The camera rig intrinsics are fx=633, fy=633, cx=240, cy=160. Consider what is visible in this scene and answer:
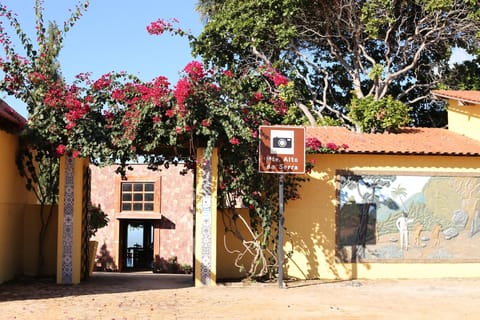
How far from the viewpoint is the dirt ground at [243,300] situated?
9078mm

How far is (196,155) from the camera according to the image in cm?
1274

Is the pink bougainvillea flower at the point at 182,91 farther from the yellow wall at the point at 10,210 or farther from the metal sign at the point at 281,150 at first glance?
the yellow wall at the point at 10,210

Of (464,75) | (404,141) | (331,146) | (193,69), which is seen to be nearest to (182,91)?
(193,69)

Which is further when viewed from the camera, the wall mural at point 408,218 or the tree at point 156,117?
the wall mural at point 408,218

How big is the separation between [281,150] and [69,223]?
4.43m

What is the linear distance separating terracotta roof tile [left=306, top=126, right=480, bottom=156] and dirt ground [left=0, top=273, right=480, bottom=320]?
2.84 m

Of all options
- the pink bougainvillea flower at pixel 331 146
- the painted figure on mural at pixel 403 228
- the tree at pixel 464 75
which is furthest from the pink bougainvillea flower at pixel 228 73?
the tree at pixel 464 75

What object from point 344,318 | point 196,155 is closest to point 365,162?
point 196,155

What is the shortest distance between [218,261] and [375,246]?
3464 mm

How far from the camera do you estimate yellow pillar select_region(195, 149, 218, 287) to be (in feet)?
40.5

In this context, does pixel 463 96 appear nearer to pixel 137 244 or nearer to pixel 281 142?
pixel 281 142

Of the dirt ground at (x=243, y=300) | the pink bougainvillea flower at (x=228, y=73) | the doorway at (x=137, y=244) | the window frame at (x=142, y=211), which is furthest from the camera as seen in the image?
the doorway at (x=137, y=244)

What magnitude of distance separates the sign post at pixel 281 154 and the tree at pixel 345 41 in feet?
32.9

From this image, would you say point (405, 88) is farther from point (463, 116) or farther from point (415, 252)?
point (415, 252)
